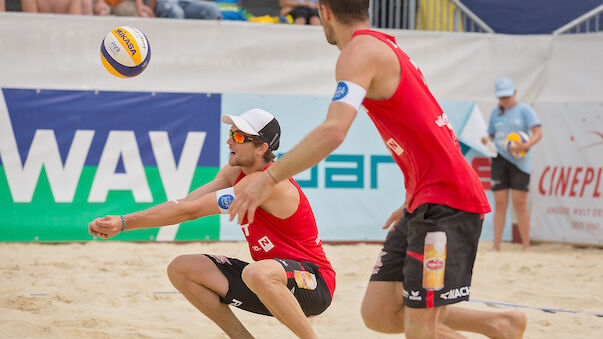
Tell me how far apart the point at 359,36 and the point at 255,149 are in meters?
1.18

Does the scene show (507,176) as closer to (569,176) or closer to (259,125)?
(569,176)

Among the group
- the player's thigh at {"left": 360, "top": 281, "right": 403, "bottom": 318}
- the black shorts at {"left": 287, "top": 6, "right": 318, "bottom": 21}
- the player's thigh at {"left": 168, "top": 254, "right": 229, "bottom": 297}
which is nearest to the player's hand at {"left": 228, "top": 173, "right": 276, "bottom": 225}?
the player's thigh at {"left": 360, "top": 281, "right": 403, "bottom": 318}

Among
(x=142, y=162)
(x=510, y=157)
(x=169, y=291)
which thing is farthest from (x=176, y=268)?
(x=510, y=157)

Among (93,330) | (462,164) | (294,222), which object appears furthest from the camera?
(93,330)

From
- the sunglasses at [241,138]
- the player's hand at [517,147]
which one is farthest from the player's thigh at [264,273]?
the player's hand at [517,147]

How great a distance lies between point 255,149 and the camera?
368cm

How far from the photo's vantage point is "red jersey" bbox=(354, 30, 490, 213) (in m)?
2.76

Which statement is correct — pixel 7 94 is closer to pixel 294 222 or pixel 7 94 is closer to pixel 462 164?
pixel 294 222

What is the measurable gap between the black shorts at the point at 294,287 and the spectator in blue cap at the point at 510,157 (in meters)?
4.75

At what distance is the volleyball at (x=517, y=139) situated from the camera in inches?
302

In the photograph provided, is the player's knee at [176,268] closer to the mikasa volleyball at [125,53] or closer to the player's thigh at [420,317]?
the player's thigh at [420,317]

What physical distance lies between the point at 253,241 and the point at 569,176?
570 centimetres

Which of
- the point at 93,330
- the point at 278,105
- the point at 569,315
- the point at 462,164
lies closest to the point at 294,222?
the point at 462,164

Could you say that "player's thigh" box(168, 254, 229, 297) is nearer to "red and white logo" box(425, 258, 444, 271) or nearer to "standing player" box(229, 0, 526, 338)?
"standing player" box(229, 0, 526, 338)
